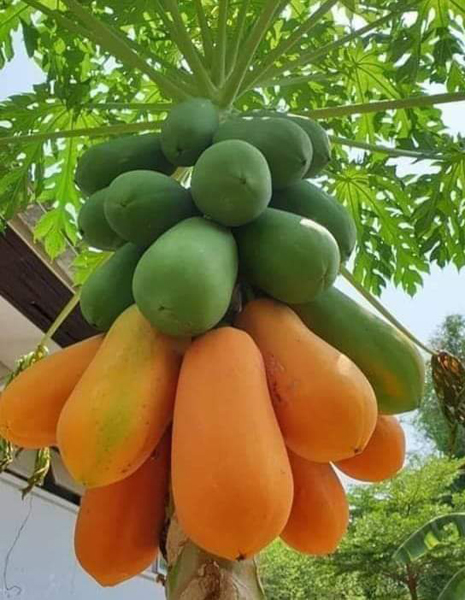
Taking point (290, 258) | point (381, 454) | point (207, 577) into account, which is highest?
point (290, 258)

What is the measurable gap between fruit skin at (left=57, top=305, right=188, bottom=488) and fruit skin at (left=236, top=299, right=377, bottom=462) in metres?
0.11

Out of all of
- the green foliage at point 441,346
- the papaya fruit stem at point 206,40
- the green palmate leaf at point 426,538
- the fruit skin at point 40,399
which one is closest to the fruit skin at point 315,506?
the fruit skin at point 40,399

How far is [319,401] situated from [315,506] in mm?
140

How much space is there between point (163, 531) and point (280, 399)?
0.19 meters

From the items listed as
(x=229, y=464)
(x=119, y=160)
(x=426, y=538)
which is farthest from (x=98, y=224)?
(x=426, y=538)

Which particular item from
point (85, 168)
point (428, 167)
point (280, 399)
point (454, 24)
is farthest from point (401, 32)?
point (280, 399)

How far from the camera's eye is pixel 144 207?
80 centimetres

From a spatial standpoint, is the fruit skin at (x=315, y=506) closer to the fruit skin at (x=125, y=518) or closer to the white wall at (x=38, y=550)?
the fruit skin at (x=125, y=518)

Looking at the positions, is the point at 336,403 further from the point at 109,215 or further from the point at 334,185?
the point at 334,185

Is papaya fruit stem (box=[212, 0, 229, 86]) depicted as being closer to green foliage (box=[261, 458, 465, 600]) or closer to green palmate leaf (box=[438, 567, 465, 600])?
green palmate leaf (box=[438, 567, 465, 600])

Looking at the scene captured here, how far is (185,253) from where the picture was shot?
68cm

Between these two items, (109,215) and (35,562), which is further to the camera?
(35,562)

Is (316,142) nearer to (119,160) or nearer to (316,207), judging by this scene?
(316,207)

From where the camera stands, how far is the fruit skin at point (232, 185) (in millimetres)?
764
